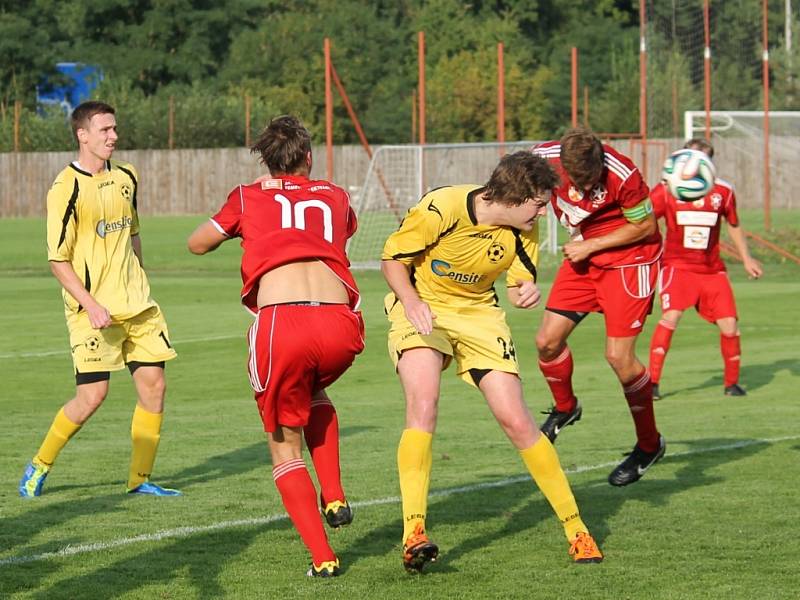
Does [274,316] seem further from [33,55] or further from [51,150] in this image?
[33,55]

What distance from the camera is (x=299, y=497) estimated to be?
6453 mm

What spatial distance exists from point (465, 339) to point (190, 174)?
1892 inches

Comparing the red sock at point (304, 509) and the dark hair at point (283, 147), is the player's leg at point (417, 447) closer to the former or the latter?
the red sock at point (304, 509)

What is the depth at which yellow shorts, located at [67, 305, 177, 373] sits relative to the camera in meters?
8.48

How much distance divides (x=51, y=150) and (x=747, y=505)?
49023 mm

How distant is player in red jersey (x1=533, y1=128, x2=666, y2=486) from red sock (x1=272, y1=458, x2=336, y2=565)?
247cm

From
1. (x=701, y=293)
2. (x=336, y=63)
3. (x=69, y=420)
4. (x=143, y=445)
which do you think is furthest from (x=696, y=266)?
(x=336, y=63)

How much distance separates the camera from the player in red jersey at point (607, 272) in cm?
862

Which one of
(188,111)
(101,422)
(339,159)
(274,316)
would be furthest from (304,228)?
(188,111)

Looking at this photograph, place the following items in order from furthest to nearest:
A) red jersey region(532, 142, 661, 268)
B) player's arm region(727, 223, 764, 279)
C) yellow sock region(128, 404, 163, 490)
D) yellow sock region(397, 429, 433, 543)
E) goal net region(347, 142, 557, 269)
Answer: goal net region(347, 142, 557, 269) < player's arm region(727, 223, 764, 279) < red jersey region(532, 142, 661, 268) < yellow sock region(128, 404, 163, 490) < yellow sock region(397, 429, 433, 543)

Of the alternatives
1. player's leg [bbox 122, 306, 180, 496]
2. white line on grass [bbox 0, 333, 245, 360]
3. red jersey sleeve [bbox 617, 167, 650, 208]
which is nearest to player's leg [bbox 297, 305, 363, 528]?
player's leg [bbox 122, 306, 180, 496]

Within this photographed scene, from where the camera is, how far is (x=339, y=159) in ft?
179

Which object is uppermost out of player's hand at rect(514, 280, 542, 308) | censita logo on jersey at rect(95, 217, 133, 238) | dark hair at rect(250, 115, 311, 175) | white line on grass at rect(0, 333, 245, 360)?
dark hair at rect(250, 115, 311, 175)

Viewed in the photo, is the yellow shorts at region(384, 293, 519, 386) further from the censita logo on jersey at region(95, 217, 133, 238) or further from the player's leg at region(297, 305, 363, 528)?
the censita logo on jersey at region(95, 217, 133, 238)
